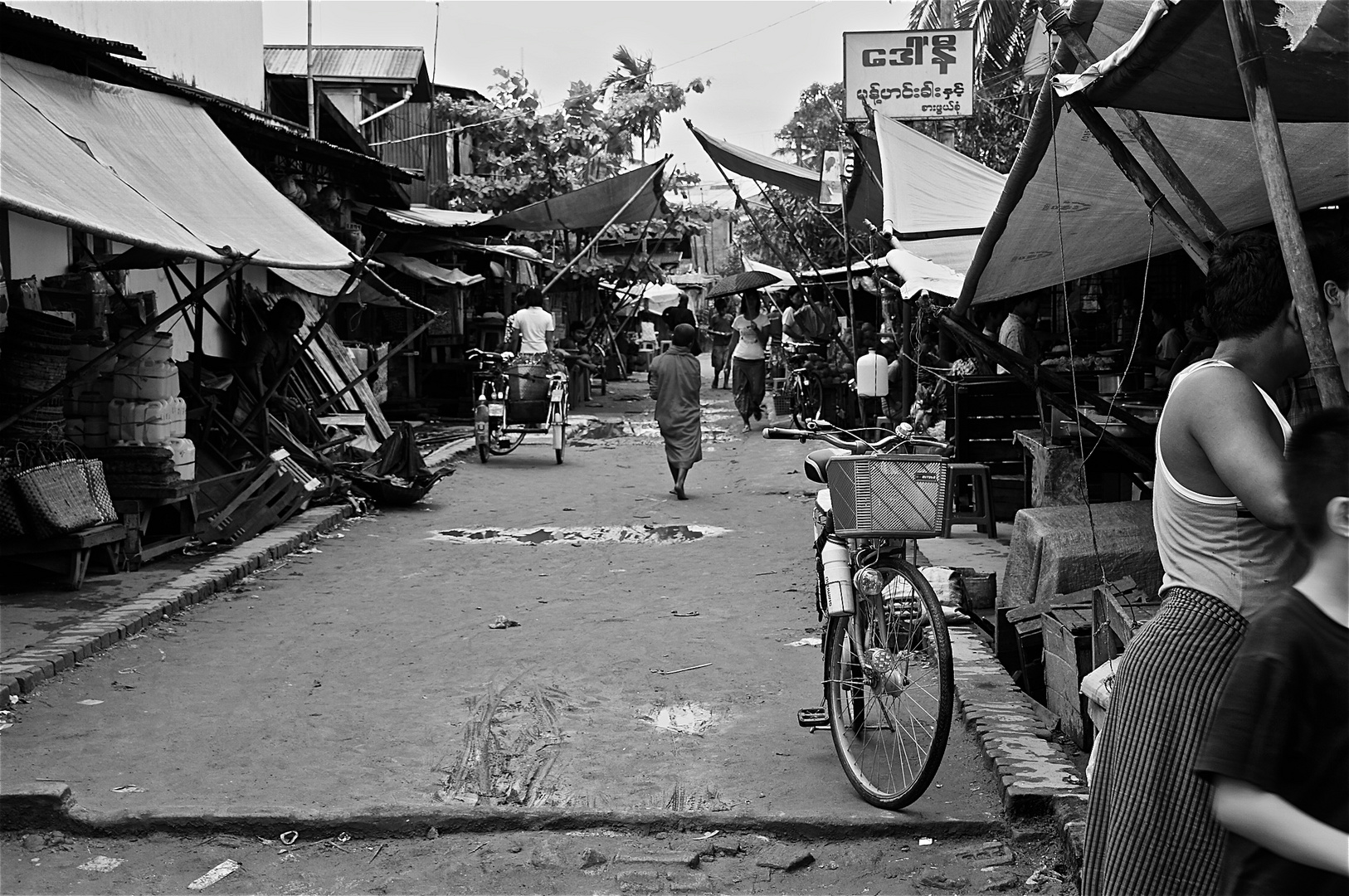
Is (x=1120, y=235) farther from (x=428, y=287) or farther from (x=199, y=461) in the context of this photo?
(x=428, y=287)

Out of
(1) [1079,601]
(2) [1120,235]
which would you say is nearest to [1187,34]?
(1) [1079,601]

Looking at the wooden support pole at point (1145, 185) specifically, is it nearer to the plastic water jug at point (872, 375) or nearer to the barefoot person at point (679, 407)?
the barefoot person at point (679, 407)

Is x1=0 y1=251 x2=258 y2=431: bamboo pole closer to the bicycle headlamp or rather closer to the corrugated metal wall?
the bicycle headlamp

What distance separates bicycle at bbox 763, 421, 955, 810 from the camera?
14.3ft

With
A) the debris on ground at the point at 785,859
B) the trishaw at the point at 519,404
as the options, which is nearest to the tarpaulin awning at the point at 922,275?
the debris on ground at the point at 785,859

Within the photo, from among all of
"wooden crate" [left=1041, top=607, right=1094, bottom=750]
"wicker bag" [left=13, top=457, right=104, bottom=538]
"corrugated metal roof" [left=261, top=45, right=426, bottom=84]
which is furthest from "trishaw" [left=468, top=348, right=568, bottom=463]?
"wooden crate" [left=1041, top=607, right=1094, bottom=750]

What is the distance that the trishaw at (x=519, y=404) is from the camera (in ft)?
50.9

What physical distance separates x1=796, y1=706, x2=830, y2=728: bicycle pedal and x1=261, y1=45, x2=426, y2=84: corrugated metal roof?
67.4 ft

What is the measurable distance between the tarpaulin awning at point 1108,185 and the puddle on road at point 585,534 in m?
3.94

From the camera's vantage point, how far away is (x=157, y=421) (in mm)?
8555

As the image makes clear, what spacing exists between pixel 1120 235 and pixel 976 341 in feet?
5.42

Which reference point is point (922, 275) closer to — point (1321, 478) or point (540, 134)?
point (1321, 478)

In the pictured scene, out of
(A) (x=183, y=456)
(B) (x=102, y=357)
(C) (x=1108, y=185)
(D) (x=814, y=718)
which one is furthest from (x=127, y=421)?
(C) (x=1108, y=185)

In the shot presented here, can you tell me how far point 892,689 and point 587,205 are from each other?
1476 centimetres
